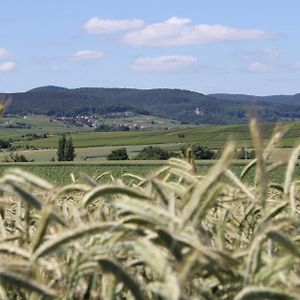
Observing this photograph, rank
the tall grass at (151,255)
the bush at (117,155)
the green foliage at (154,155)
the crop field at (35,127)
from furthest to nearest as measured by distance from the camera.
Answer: the crop field at (35,127) < the bush at (117,155) < the green foliage at (154,155) < the tall grass at (151,255)

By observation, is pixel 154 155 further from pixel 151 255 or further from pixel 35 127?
pixel 35 127

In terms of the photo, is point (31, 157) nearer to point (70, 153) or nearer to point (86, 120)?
point (70, 153)

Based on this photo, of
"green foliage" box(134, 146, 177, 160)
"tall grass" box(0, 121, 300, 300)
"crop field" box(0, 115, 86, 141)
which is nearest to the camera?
"tall grass" box(0, 121, 300, 300)

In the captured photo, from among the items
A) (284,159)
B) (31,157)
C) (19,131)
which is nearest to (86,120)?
(19,131)

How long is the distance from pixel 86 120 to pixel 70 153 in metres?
123

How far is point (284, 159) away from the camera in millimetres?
1379

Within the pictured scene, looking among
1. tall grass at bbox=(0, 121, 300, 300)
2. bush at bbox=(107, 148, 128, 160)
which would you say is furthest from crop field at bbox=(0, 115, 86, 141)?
tall grass at bbox=(0, 121, 300, 300)

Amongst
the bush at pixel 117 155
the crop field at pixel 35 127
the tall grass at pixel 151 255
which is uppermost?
the tall grass at pixel 151 255

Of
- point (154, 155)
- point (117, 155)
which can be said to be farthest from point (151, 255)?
point (117, 155)

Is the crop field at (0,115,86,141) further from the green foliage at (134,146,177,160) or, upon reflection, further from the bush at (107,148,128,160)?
the green foliage at (134,146,177,160)

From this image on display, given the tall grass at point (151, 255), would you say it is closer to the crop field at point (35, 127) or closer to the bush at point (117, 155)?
the bush at point (117, 155)

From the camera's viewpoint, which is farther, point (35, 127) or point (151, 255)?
point (35, 127)

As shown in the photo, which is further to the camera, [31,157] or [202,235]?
[31,157]

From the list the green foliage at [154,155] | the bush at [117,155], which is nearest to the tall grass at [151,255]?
the green foliage at [154,155]
